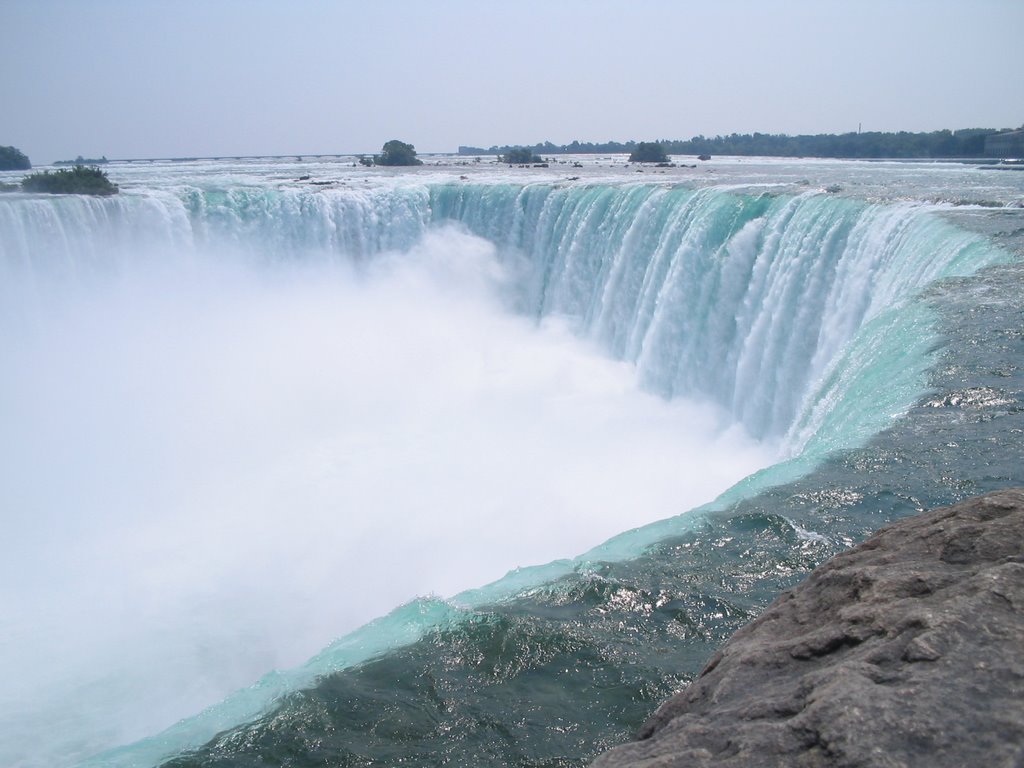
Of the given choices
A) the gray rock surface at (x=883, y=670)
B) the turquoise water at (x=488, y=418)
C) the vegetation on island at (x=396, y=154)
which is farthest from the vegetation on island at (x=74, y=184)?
the vegetation on island at (x=396, y=154)

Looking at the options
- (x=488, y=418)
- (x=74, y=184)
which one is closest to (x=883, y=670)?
(x=488, y=418)

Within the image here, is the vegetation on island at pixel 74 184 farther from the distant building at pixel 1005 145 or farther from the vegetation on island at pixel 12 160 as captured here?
the distant building at pixel 1005 145

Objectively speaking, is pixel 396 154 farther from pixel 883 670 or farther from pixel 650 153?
pixel 883 670

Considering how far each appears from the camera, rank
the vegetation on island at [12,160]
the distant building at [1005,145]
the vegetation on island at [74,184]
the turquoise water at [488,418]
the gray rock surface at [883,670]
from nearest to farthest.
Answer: the gray rock surface at [883,670] → the turquoise water at [488,418] → the vegetation on island at [74,184] → the distant building at [1005,145] → the vegetation on island at [12,160]

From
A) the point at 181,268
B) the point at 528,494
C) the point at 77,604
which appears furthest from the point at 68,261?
the point at 528,494

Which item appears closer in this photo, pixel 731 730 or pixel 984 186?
pixel 731 730

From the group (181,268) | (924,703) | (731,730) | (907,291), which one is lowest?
(181,268)

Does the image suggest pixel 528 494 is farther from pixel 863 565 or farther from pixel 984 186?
pixel 984 186
